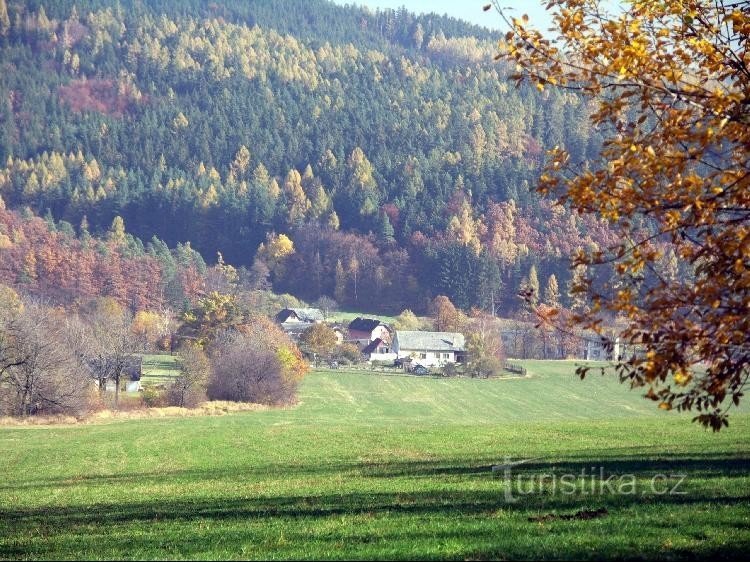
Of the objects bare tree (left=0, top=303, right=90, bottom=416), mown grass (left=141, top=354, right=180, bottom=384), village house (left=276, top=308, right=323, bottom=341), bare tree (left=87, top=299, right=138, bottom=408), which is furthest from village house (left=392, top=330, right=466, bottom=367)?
bare tree (left=0, top=303, right=90, bottom=416)

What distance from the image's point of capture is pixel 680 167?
10133 millimetres

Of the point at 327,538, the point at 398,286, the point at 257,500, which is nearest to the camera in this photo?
the point at 327,538

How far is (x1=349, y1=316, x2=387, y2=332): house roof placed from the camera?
→ 427ft

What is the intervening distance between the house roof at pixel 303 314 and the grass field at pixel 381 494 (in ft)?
319

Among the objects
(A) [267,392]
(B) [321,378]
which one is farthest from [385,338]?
(A) [267,392]

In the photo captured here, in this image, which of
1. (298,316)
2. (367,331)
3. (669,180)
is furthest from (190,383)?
(298,316)

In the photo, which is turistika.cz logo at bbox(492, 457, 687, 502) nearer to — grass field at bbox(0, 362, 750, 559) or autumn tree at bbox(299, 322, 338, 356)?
grass field at bbox(0, 362, 750, 559)

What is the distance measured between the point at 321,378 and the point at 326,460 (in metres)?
59.2

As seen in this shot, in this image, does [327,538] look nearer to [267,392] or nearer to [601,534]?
[601,534]

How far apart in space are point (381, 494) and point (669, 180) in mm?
8712

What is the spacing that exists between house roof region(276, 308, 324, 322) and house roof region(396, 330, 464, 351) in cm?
2519

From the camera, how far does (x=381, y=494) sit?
55.5 feet

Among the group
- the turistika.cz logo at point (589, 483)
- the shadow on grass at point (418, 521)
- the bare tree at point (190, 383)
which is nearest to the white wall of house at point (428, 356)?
the bare tree at point (190, 383)

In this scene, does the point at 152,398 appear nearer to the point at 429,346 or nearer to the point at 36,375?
the point at 36,375
